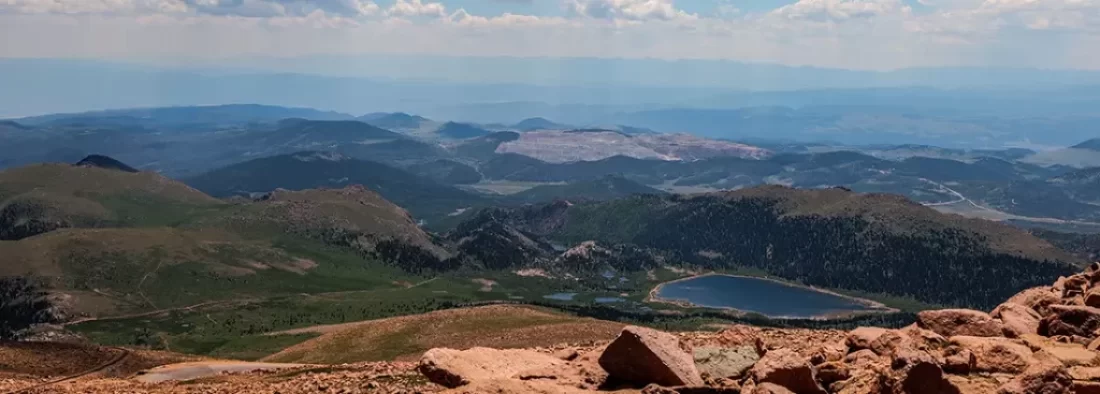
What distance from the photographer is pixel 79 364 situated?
78875mm

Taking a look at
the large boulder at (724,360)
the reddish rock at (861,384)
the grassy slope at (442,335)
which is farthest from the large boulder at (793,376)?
the grassy slope at (442,335)

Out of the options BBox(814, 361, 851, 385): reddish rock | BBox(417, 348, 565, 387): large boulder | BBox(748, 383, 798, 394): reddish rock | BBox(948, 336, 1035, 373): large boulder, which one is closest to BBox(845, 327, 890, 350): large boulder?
BBox(948, 336, 1035, 373): large boulder

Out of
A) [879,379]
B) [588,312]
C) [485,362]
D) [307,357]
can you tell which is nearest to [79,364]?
[307,357]

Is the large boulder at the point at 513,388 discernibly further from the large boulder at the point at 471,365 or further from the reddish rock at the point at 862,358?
the reddish rock at the point at 862,358

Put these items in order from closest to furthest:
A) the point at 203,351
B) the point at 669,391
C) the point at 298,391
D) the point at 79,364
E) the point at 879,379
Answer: the point at 879,379 → the point at 669,391 → the point at 298,391 → the point at 79,364 → the point at 203,351

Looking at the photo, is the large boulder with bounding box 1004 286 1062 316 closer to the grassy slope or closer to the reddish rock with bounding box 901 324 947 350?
the reddish rock with bounding box 901 324 947 350

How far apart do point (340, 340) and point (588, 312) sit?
94.0 meters

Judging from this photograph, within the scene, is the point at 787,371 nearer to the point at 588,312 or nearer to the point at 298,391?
the point at 298,391

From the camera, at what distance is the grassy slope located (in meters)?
93.8

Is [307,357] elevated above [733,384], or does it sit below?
below

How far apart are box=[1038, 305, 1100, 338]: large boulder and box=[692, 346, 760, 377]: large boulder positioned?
11.6m

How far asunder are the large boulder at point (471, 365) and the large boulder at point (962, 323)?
15711 mm

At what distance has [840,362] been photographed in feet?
104

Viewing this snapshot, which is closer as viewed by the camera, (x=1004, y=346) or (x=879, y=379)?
(x=879, y=379)
